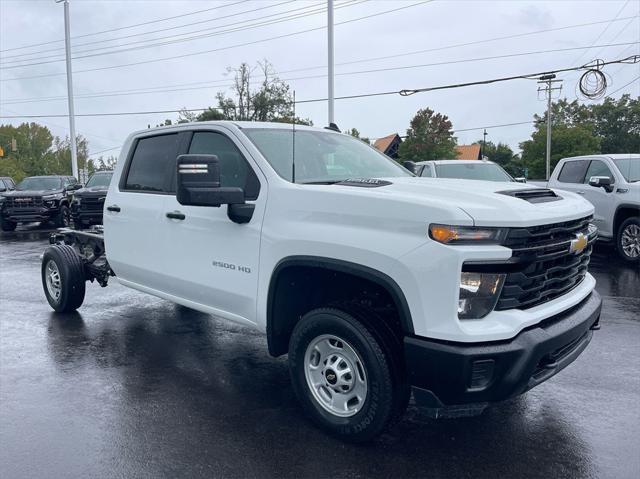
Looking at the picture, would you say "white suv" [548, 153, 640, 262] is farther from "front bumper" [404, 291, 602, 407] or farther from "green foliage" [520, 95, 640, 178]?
"green foliage" [520, 95, 640, 178]

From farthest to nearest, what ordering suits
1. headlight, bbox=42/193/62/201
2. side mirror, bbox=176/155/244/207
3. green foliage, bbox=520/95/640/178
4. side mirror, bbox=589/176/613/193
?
green foliage, bbox=520/95/640/178 < headlight, bbox=42/193/62/201 < side mirror, bbox=589/176/613/193 < side mirror, bbox=176/155/244/207

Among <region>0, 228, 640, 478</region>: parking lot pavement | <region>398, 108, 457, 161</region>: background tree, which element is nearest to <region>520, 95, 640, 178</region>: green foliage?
<region>398, 108, 457, 161</region>: background tree

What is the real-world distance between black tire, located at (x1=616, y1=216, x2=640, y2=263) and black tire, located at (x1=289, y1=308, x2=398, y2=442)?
839 centimetres

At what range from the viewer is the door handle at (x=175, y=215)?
4.62 m

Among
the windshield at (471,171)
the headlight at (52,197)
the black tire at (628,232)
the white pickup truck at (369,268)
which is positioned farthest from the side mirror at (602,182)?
the headlight at (52,197)

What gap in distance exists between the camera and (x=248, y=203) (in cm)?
400

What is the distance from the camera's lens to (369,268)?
10.6 ft

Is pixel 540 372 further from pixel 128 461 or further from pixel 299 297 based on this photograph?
pixel 128 461

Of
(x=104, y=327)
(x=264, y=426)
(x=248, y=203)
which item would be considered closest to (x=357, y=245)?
(x=248, y=203)

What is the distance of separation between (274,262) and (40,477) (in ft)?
5.93

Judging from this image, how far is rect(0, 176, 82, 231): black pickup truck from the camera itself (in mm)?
17750

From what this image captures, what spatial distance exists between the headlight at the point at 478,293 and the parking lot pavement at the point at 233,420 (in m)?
0.68

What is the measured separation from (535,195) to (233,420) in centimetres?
244

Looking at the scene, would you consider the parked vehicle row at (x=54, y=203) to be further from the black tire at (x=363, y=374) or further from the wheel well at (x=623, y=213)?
the black tire at (x=363, y=374)
